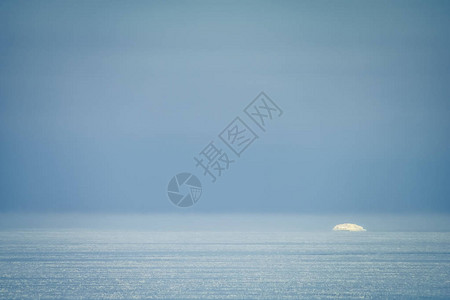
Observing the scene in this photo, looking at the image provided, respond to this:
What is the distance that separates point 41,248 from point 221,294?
544 inches

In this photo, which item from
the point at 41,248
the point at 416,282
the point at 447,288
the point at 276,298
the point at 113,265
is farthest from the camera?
the point at 41,248

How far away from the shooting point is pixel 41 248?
74.1 feet

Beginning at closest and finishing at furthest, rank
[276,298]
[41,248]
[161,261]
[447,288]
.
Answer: [276,298] < [447,288] < [161,261] < [41,248]

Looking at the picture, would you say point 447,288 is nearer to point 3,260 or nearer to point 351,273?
point 351,273

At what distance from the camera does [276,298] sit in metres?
10.9

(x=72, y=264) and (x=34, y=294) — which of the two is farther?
(x=72, y=264)

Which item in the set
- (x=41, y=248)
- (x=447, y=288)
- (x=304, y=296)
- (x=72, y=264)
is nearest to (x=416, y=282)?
(x=447, y=288)

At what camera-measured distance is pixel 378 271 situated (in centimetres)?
1497

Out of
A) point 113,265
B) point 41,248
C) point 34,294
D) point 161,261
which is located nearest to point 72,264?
point 113,265

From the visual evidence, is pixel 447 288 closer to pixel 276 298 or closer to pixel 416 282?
pixel 416 282

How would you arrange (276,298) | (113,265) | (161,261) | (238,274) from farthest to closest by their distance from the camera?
(161,261), (113,265), (238,274), (276,298)

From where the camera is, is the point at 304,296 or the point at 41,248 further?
the point at 41,248

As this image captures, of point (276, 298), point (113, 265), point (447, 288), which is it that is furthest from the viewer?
point (113, 265)

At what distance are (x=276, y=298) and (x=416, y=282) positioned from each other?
4172 mm
